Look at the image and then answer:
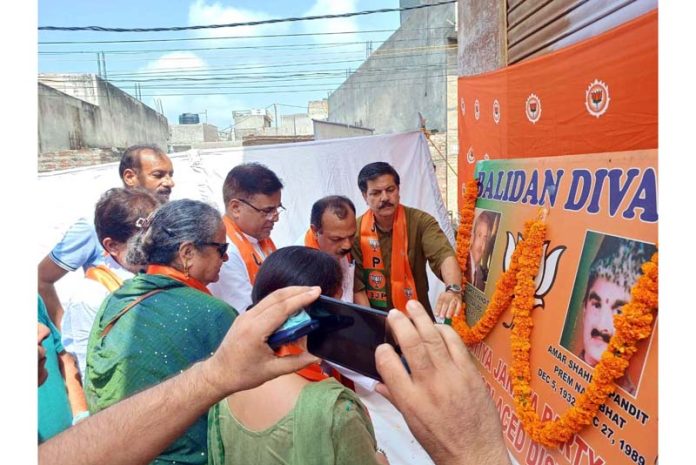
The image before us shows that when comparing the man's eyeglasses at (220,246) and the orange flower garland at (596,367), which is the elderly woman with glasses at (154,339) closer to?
the man's eyeglasses at (220,246)

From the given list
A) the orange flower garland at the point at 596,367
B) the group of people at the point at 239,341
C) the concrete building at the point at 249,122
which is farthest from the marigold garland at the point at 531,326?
the concrete building at the point at 249,122

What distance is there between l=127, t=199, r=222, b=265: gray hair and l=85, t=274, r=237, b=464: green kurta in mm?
259

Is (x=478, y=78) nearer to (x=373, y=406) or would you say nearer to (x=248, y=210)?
(x=248, y=210)

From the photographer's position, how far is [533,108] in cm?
257

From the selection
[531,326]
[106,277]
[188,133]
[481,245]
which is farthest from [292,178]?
[188,133]

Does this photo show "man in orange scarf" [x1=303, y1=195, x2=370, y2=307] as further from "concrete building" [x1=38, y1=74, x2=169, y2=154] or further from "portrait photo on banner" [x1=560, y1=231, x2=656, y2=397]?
"concrete building" [x1=38, y1=74, x2=169, y2=154]

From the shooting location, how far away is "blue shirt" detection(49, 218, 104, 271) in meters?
2.82

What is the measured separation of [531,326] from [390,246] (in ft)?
4.84

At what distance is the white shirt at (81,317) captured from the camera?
2.29 m

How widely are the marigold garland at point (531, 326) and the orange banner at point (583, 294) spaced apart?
31 mm

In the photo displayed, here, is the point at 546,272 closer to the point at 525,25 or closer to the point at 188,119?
the point at 525,25

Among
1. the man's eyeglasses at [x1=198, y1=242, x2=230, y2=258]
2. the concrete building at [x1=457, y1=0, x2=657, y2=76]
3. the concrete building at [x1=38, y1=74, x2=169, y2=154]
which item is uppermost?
the concrete building at [x1=38, y1=74, x2=169, y2=154]

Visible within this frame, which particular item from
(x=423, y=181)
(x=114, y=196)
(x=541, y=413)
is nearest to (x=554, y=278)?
(x=541, y=413)

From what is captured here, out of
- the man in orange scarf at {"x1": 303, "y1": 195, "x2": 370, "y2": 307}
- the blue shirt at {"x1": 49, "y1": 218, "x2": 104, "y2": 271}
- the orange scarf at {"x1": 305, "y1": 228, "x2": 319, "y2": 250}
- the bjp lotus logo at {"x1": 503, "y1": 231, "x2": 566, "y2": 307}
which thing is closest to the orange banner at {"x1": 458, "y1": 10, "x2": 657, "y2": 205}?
the bjp lotus logo at {"x1": 503, "y1": 231, "x2": 566, "y2": 307}
